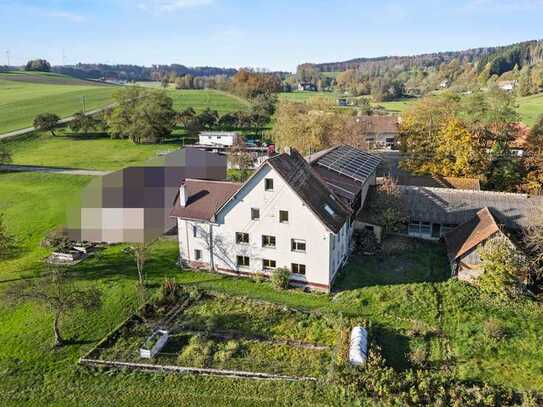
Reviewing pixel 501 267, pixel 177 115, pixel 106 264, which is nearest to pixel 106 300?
pixel 106 264

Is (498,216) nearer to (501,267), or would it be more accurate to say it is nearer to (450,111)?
(501,267)

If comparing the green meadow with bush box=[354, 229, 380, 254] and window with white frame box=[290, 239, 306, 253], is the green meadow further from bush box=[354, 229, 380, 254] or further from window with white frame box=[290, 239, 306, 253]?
window with white frame box=[290, 239, 306, 253]

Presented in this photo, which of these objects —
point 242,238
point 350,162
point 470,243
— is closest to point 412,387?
point 470,243

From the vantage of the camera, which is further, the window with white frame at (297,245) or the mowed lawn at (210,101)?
the mowed lawn at (210,101)

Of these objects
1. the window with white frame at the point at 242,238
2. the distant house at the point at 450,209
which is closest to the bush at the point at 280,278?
the window with white frame at the point at 242,238

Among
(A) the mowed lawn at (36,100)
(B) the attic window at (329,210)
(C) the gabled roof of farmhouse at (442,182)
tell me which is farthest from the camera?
(A) the mowed lawn at (36,100)

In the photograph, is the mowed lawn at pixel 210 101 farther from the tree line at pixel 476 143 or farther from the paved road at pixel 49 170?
the tree line at pixel 476 143

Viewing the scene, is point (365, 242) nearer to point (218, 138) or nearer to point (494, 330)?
point (494, 330)
